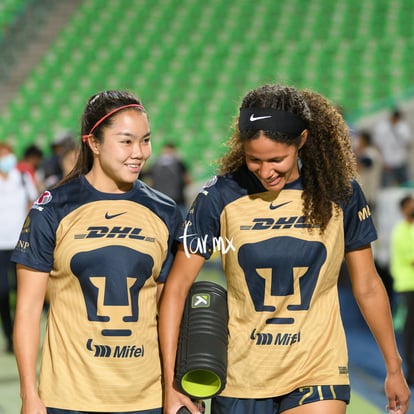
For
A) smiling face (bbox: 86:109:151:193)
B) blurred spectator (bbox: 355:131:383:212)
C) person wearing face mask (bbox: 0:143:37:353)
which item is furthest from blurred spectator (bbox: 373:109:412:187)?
smiling face (bbox: 86:109:151:193)

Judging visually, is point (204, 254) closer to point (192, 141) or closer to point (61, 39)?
point (192, 141)

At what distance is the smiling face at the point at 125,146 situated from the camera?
11.3 ft

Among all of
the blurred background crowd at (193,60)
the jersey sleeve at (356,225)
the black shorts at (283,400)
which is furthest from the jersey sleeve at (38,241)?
the blurred background crowd at (193,60)

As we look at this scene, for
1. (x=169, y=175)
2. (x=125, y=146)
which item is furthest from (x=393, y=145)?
(x=125, y=146)

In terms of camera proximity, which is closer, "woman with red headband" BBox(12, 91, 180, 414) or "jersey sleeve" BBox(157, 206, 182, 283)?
"woman with red headband" BBox(12, 91, 180, 414)

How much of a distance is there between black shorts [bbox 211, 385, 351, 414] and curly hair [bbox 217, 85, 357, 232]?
63cm

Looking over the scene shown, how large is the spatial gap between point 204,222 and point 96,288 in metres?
0.53

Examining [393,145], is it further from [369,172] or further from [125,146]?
[125,146]

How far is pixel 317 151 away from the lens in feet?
12.2

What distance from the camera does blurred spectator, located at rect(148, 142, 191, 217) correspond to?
1373cm

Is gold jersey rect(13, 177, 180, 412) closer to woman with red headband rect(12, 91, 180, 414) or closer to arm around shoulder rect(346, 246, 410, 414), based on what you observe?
woman with red headband rect(12, 91, 180, 414)

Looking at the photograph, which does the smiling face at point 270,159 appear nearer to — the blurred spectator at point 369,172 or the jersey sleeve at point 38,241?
the jersey sleeve at point 38,241

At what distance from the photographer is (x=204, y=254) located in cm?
364

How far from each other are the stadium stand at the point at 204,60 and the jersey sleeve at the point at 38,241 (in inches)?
531
